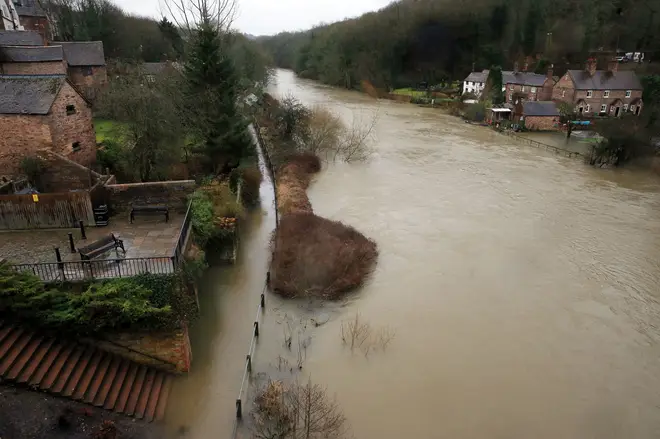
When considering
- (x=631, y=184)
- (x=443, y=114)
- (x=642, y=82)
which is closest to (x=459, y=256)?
(x=631, y=184)

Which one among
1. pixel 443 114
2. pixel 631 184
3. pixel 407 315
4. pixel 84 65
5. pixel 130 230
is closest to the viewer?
pixel 130 230

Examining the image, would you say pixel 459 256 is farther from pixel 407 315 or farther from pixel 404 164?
pixel 404 164

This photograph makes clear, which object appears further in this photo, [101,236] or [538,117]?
[538,117]

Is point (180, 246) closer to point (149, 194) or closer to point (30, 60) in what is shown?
point (149, 194)

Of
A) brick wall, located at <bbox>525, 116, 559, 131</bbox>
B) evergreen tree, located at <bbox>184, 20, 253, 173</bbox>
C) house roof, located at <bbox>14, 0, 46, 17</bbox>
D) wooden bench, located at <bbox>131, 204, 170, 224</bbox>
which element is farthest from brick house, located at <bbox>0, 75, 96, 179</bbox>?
brick wall, located at <bbox>525, 116, 559, 131</bbox>

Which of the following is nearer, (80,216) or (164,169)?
(80,216)

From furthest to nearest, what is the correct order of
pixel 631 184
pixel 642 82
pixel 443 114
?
pixel 443 114 < pixel 642 82 < pixel 631 184

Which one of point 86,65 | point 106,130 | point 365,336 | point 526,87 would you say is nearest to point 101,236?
point 365,336

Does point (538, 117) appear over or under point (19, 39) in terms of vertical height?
under
